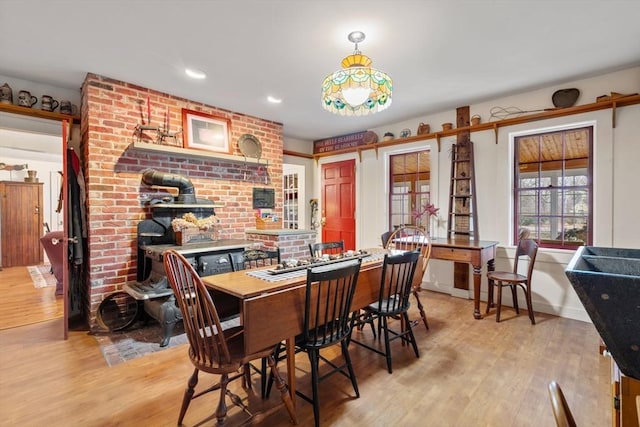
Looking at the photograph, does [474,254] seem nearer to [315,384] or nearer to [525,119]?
[525,119]

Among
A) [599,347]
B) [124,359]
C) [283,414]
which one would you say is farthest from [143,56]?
[599,347]

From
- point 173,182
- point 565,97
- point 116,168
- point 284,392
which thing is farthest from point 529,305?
point 116,168

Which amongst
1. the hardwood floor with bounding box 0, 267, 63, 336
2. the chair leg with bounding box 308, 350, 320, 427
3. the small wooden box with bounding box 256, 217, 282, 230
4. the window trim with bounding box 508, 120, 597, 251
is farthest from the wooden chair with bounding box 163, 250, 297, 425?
the window trim with bounding box 508, 120, 597, 251

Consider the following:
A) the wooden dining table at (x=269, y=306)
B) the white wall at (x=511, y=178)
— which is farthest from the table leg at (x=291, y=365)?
the white wall at (x=511, y=178)

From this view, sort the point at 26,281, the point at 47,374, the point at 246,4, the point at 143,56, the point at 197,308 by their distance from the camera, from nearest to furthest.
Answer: the point at 197,308 < the point at 246,4 < the point at 47,374 < the point at 143,56 < the point at 26,281

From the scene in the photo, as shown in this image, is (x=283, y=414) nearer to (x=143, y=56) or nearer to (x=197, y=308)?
(x=197, y=308)

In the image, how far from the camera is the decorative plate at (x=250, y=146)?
408 cm

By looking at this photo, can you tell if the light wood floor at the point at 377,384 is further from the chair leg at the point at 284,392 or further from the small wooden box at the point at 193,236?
the small wooden box at the point at 193,236

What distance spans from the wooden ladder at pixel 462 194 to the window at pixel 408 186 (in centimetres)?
38

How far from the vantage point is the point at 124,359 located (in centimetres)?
242

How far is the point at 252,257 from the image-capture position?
349 cm

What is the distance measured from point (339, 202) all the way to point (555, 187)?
3.00 m

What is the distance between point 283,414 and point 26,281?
5.27 meters

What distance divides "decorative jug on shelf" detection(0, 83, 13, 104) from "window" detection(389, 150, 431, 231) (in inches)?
172
